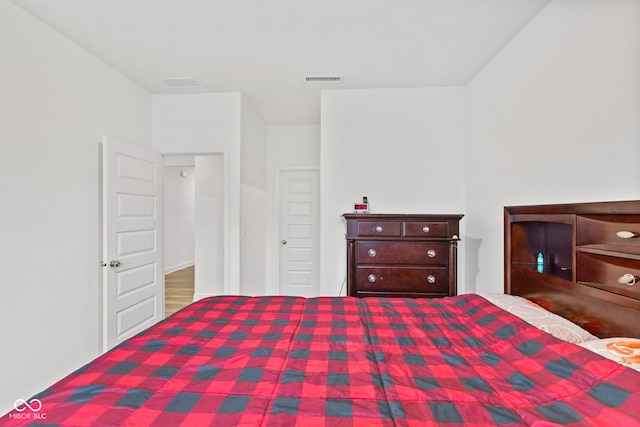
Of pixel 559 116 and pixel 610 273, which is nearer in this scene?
pixel 610 273

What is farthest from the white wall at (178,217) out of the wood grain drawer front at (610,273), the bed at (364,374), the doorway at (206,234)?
the wood grain drawer front at (610,273)

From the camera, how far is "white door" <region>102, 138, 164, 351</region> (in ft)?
8.44

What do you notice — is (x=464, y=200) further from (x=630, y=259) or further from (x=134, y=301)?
(x=134, y=301)

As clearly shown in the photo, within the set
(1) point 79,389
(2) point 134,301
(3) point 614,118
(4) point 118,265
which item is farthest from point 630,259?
(2) point 134,301

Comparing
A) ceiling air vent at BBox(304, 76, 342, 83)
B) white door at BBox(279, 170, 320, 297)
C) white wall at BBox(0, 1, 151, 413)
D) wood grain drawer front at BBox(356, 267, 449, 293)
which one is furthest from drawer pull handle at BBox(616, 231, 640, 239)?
white door at BBox(279, 170, 320, 297)

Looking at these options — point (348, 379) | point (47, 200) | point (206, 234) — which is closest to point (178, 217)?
point (206, 234)

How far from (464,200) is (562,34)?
1633mm

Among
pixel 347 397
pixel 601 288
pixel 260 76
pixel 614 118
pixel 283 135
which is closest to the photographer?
pixel 347 397

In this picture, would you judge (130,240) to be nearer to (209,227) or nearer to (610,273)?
(209,227)

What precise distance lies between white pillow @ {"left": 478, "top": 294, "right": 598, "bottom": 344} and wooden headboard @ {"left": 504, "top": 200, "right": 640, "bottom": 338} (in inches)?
5.0

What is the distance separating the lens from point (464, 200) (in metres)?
3.08

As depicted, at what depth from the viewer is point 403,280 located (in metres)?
2.52

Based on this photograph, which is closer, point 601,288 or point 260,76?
point 601,288

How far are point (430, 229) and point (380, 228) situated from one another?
413 mm
